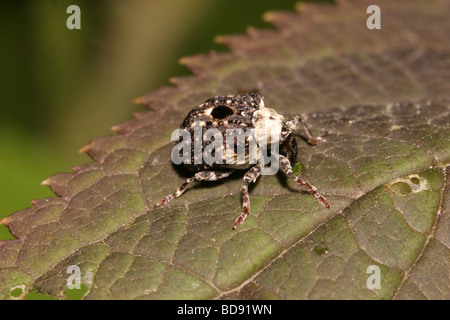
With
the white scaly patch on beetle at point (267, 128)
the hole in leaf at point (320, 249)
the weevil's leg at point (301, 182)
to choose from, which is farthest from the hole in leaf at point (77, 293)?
the white scaly patch on beetle at point (267, 128)

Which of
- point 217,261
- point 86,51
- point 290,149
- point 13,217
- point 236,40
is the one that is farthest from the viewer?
point 86,51

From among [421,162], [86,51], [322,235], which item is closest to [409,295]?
[322,235]

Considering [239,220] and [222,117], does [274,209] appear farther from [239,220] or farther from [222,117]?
[222,117]

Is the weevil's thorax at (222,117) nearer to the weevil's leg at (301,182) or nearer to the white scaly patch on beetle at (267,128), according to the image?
the white scaly patch on beetle at (267,128)

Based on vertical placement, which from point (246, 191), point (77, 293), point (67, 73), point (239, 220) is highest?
point (67, 73)

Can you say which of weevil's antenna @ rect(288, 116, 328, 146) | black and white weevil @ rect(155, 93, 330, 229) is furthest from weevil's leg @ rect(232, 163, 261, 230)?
weevil's antenna @ rect(288, 116, 328, 146)

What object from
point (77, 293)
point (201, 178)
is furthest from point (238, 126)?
point (77, 293)

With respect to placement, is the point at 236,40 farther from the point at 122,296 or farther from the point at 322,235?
the point at 122,296
